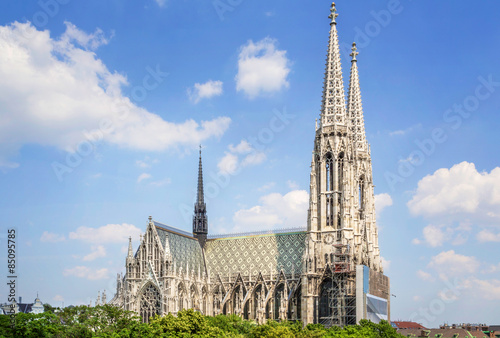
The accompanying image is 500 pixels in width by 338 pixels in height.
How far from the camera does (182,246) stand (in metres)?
101

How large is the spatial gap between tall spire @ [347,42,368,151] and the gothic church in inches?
601

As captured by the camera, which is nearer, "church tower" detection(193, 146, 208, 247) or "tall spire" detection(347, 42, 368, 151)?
"church tower" detection(193, 146, 208, 247)

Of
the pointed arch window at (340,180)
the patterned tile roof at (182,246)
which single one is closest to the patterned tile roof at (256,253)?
the patterned tile roof at (182,246)

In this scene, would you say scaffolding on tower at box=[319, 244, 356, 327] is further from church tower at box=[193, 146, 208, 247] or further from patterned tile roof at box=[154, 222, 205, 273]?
church tower at box=[193, 146, 208, 247]

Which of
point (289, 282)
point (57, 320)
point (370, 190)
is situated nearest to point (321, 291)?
point (289, 282)

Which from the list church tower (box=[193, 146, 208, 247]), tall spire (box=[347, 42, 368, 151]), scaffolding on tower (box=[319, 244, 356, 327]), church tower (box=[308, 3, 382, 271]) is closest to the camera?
scaffolding on tower (box=[319, 244, 356, 327])

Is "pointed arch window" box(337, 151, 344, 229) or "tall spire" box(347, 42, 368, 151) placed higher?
"tall spire" box(347, 42, 368, 151)

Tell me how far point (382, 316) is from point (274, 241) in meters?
20.3

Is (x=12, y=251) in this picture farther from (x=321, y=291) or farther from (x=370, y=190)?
(x=370, y=190)

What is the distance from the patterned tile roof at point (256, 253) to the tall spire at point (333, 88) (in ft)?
61.4

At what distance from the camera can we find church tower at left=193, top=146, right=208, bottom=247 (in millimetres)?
110562

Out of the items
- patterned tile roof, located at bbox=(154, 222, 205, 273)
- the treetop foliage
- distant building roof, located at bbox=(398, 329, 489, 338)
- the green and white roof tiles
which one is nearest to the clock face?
the green and white roof tiles

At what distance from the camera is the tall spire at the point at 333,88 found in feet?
318

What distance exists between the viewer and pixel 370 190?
11181 centimetres
